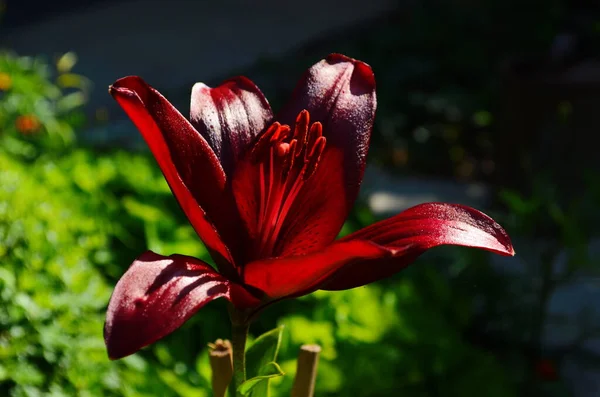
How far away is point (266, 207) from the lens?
973 millimetres

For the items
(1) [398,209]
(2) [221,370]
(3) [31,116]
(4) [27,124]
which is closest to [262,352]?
(2) [221,370]

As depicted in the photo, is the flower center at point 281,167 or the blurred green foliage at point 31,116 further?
the blurred green foliage at point 31,116

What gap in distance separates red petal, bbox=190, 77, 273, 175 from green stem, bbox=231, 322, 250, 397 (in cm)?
18

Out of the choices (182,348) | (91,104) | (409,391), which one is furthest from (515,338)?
(91,104)

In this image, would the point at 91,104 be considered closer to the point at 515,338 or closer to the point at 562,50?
the point at 562,50

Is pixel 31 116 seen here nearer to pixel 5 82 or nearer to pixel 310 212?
pixel 5 82

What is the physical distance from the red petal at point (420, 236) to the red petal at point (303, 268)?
26 millimetres

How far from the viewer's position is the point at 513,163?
199 inches

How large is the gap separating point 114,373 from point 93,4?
980 centimetres

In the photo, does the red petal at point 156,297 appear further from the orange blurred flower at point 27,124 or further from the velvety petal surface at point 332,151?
the orange blurred flower at point 27,124

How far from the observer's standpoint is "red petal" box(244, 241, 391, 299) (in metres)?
0.80

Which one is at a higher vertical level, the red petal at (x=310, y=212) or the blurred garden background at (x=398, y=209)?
the red petal at (x=310, y=212)

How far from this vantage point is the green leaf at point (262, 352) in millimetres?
1044

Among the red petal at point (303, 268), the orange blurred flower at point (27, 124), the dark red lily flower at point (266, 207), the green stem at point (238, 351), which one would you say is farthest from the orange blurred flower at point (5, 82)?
the red petal at point (303, 268)
